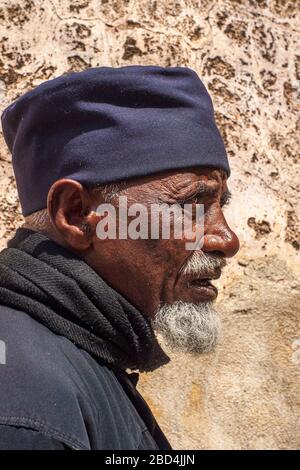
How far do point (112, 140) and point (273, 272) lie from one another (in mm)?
1255

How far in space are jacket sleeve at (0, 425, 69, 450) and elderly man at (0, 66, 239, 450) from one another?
256mm

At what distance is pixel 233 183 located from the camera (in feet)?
10.3

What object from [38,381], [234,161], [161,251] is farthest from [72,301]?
[234,161]

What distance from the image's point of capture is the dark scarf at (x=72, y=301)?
1.89 m

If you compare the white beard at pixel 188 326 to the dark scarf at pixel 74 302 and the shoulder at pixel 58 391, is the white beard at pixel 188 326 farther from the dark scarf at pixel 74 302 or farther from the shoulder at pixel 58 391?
the shoulder at pixel 58 391

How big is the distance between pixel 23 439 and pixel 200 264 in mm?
851

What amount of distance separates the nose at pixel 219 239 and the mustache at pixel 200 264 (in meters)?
0.02

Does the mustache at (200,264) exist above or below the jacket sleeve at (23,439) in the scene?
below

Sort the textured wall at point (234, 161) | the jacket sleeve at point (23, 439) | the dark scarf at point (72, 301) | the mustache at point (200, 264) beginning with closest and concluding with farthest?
the jacket sleeve at point (23, 439), the dark scarf at point (72, 301), the mustache at point (200, 264), the textured wall at point (234, 161)

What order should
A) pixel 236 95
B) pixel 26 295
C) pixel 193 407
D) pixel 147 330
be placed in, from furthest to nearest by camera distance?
pixel 236 95 → pixel 193 407 → pixel 147 330 → pixel 26 295

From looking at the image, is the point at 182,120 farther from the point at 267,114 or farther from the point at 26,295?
the point at 267,114

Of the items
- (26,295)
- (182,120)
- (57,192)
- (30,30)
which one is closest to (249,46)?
(30,30)

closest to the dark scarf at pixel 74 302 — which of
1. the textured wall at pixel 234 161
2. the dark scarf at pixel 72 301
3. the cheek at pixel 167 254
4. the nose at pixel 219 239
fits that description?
the dark scarf at pixel 72 301

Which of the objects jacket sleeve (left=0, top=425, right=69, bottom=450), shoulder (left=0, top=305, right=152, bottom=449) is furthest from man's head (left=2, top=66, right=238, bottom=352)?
jacket sleeve (left=0, top=425, right=69, bottom=450)
